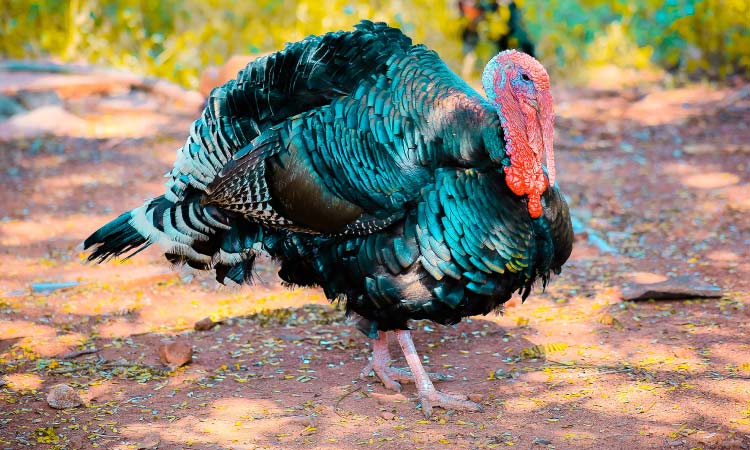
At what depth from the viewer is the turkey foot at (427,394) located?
168 inches

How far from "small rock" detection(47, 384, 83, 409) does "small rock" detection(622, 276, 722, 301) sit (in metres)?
3.25

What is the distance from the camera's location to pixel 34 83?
9844mm

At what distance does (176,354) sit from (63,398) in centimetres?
69

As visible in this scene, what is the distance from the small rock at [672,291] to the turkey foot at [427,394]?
1679 mm

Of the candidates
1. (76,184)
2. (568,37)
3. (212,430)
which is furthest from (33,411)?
(568,37)

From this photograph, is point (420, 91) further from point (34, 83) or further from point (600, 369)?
point (34, 83)

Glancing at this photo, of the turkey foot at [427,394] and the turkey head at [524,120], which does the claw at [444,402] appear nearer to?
the turkey foot at [427,394]

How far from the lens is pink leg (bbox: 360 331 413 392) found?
4.67 m

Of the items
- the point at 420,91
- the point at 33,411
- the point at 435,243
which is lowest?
the point at 33,411

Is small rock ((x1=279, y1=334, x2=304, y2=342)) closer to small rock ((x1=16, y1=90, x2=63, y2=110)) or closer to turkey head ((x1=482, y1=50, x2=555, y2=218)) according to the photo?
turkey head ((x1=482, y1=50, x2=555, y2=218))

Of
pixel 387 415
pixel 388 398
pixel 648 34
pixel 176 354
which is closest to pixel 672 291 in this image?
pixel 388 398

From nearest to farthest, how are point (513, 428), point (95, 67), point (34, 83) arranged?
point (513, 428)
point (34, 83)
point (95, 67)

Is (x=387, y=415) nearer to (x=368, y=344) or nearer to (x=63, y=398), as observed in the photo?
(x=368, y=344)

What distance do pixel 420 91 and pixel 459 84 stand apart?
24cm
